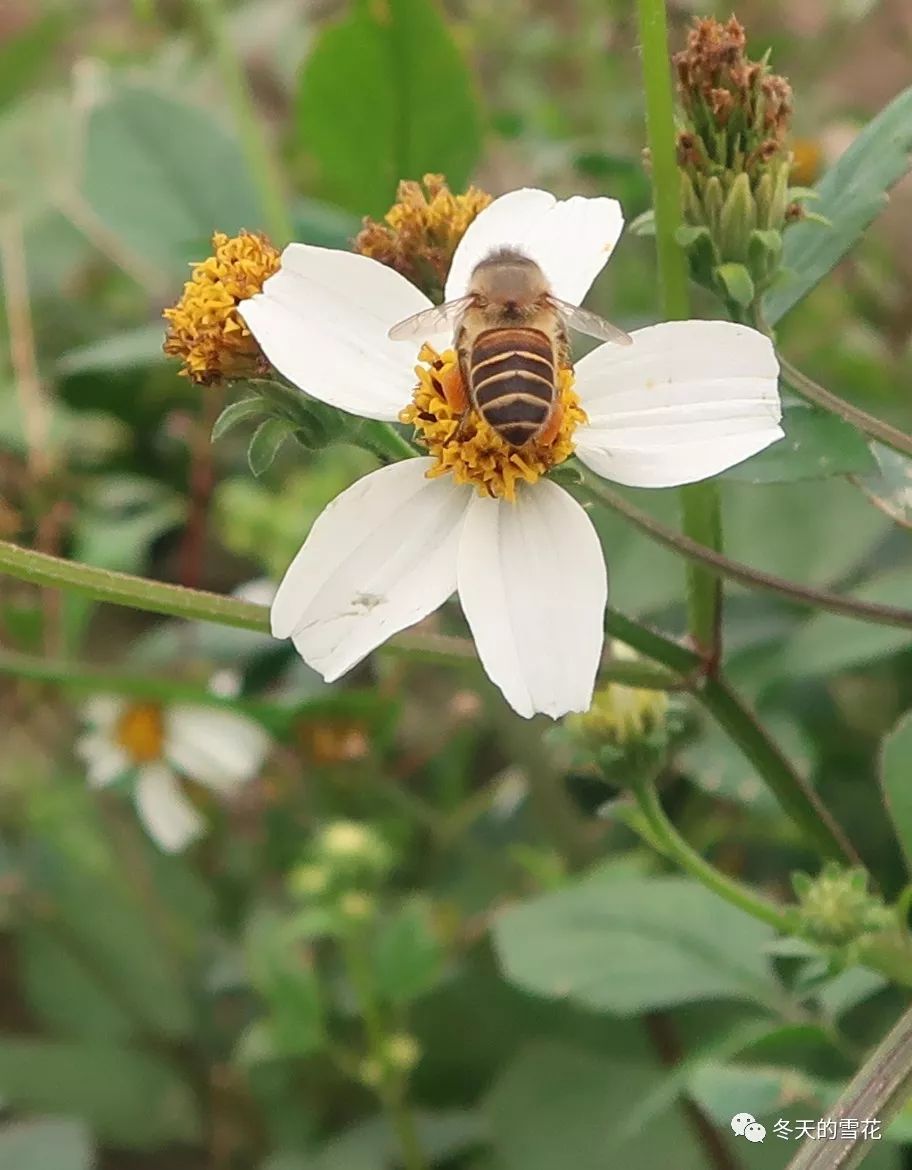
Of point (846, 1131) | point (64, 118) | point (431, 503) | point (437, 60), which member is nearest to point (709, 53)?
point (431, 503)

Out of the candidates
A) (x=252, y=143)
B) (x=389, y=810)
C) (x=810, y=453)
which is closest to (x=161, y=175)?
(x=252, y=143)

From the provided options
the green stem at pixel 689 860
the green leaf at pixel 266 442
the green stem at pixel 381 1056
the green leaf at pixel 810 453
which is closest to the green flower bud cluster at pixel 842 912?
the green stem at pixel 689 860

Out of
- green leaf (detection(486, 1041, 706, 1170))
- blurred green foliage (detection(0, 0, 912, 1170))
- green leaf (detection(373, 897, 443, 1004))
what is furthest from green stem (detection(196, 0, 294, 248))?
green leaf (detection(486, 1041, 706, 1170))

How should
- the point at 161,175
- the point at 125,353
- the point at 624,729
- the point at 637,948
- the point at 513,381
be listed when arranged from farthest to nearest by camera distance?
the point at 161,175 < the point at 125,353 < the point at 637,948 < the point at 624,729 < the point at 513,381

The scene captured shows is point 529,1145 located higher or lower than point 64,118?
lower

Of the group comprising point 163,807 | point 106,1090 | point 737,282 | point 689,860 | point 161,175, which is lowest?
point 689,860

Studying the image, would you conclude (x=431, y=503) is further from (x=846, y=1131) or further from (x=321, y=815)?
(x=321, y=815)

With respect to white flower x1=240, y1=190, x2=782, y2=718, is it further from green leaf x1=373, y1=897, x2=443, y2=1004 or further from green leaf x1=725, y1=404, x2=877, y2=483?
green leaf x1=373, y1=897, x2=443, y2=1004

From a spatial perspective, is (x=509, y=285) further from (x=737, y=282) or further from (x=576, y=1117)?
(x=576, y=1117)
